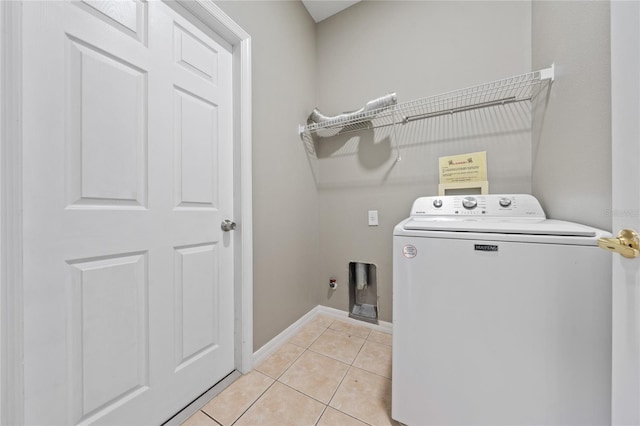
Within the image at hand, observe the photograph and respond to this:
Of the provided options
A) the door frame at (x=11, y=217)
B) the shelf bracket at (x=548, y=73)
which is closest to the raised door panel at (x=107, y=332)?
the door frame at (x=11, y=217)

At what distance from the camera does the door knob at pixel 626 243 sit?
437 millimetres

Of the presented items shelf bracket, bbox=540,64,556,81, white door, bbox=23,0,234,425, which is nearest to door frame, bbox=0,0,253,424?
white door, bbox=23,0,234,425

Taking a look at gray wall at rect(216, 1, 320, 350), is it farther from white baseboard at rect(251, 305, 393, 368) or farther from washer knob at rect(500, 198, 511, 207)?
washer knob at rect(500, 198, 511, 207)

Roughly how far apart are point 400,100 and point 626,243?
153 cm

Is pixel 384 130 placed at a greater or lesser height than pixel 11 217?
greater

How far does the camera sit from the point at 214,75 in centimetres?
120

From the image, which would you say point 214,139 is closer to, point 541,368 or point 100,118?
point 100,118

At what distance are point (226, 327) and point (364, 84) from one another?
2016 millimetres

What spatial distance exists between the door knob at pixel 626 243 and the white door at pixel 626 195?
0.05 ft

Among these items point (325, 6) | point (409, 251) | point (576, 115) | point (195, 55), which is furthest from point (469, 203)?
point (325, 6)

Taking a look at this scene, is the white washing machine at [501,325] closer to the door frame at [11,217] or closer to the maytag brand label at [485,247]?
the maytag brand label at [485,247]

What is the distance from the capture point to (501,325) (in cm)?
75

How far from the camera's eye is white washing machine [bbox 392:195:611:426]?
660mm

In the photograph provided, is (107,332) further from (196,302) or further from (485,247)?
(485,247)
